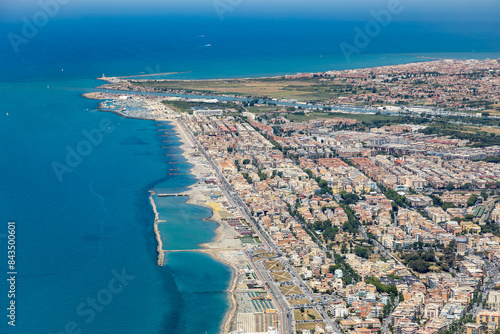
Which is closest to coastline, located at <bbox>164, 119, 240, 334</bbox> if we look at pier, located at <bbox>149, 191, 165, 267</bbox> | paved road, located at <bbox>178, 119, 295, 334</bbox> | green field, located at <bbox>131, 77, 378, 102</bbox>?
paved road, located at <bbox>178, 119, 295, 334</bbox>

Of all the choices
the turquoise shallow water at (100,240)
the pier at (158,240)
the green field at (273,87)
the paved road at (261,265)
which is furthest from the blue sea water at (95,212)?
the green field at (273,87)

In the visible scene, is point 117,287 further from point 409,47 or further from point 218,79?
point 409,47

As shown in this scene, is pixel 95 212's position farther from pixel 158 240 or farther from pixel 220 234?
pixel 220 234

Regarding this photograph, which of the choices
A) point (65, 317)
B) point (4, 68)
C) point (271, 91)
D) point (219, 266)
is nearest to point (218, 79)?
point (271, 91)

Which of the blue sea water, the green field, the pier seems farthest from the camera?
the green field

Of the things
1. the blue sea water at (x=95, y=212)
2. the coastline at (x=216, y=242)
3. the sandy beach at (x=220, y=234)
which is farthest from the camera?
the sandy beach at (x=220, y=234)

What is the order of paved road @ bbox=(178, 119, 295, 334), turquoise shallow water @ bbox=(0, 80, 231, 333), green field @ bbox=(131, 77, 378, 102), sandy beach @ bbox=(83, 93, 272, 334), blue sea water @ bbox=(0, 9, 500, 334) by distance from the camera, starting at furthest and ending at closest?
green field @ bbox=(131, 77, 378, 102) → sandy beach @ bbox=(83, 93, 272, 334) → blue sea water @ bbox=(0, 9, 500, 334) → turquoise shallow water @ bbox=(0, 80, 231, 333) → paved road @ bbox=(178, 119, 295, 334)

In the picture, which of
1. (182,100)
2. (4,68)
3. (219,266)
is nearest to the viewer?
(219,266)

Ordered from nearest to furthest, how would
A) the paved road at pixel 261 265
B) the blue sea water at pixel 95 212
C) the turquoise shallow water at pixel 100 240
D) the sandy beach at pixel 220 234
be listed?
the paved road at pixel 261 265 < the turquoise shallow water at pixel 100 240 < the blue sea water at pixel 95 212 < the sandy beach at pixel 220 234

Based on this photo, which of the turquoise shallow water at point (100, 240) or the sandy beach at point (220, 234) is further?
the sandy beach at point (220, 234)

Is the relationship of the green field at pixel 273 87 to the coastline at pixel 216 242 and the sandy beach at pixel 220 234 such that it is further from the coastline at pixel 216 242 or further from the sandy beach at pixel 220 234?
the coastline at pixel 216 242

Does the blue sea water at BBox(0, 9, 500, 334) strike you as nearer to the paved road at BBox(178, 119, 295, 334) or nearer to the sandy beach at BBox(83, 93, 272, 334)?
the sandy beach at BBox(83, 93, 272, 334)
